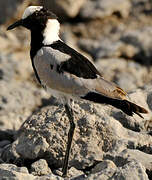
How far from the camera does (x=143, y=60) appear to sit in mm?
13289

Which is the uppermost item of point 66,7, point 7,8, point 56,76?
point 66,7

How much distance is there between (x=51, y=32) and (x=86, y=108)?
96cm

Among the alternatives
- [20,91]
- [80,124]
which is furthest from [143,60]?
[80,124]

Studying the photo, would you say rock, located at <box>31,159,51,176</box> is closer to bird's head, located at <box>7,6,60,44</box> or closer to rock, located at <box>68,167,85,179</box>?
rock, located at <box>68,167,85,179</box>

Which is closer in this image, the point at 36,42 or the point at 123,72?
the point at 36,42

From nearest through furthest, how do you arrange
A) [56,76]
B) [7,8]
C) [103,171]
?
[103,171] → [56,76] → [7,8]

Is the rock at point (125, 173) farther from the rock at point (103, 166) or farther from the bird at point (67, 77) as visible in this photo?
the bird at point (67, 77)

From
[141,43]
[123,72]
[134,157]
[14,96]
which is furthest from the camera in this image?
[141,43]

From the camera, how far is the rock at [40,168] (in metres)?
6.12

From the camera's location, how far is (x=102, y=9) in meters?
15.2

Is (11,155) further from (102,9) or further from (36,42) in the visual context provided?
(102,9)

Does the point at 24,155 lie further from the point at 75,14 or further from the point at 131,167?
the point at 75,14

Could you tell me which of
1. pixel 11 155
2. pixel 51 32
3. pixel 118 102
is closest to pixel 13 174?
pixel 11 155

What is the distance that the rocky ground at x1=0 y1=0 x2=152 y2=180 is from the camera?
239 inches
